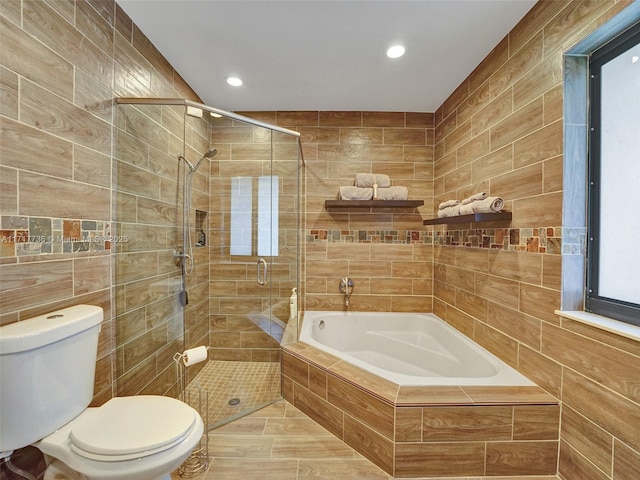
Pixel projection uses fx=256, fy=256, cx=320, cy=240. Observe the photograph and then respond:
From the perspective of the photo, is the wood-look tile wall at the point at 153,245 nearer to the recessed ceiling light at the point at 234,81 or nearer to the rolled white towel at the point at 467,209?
the recessed ceiling light at the point at 234,81

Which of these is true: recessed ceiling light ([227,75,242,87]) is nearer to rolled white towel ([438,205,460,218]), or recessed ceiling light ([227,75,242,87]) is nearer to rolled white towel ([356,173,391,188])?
rolled white towel ([356,173,391,188])

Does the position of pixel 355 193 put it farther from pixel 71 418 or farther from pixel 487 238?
pixel 71 418

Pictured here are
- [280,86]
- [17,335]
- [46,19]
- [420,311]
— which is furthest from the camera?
[420,311]

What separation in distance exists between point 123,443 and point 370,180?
2.28 m

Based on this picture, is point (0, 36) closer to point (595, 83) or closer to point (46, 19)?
point (46, 19)

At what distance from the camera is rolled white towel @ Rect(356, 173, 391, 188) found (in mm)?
2383

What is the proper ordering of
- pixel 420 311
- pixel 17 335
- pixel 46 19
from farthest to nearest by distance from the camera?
pixel 420 311 → pixel 46 19 → pixel 17 335

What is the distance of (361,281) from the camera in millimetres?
2572

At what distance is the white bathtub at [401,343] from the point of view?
185 cm

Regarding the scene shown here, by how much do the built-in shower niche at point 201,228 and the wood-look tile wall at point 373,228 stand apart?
97 cm

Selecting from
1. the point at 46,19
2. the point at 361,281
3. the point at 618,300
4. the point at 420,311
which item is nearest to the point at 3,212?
the point at 46,19

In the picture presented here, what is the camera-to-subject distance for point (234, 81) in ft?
6.70

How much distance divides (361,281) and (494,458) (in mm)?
1522

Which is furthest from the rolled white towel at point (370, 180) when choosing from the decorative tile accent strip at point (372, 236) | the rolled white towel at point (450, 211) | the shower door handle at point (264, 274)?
the shower door handle at point (264, 274)
